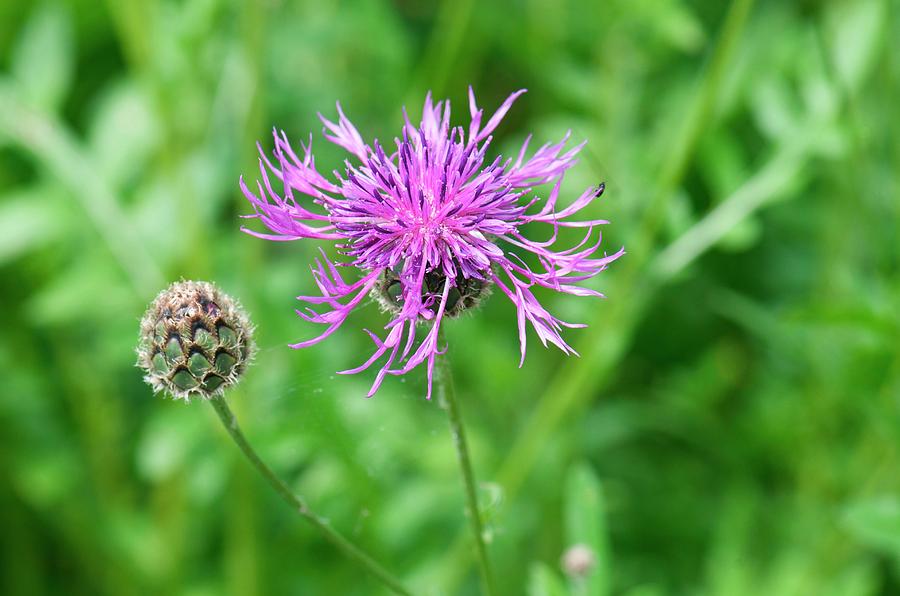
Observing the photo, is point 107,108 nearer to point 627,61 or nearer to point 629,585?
point 627,61

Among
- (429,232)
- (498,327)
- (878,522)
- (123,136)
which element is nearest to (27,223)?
(123,136)

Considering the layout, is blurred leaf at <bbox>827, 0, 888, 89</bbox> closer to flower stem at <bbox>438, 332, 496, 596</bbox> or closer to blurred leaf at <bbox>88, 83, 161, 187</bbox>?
flower stem at <bbox>438, 332, 496, 596</bbox>

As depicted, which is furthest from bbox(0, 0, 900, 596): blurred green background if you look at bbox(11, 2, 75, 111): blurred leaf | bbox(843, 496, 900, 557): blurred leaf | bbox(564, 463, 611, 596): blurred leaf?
bbox(564, 463, 611, 596): blurred leaf

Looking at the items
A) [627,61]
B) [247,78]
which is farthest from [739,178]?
[247,78]

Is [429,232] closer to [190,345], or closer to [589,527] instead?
[190,345]

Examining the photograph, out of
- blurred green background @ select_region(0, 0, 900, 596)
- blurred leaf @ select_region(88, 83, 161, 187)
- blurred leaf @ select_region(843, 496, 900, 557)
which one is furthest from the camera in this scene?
blurred leaf @ select_region(88, 83, 161, 187)

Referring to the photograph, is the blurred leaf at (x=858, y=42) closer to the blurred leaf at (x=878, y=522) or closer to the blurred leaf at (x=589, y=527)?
the blurred leaf at (x=878, y=522)
